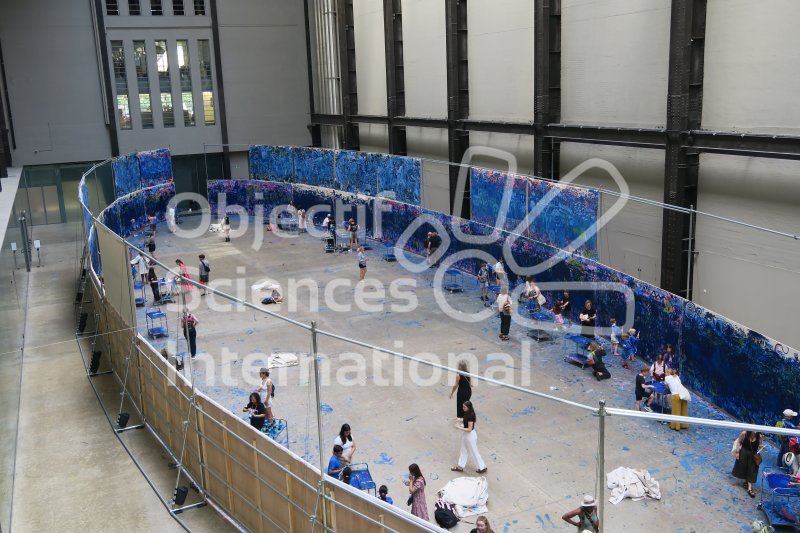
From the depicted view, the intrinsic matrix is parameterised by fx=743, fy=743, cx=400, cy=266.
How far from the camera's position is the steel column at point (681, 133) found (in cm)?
1817

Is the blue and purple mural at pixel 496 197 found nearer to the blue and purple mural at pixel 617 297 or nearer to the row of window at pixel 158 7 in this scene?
the blue and purple mural at pixel 617 297

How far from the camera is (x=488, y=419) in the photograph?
14914mm

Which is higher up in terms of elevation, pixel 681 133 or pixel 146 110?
pixel 146 110

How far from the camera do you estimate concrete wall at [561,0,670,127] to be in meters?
20.0

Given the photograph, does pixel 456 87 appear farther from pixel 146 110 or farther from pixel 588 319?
pixel 146 110

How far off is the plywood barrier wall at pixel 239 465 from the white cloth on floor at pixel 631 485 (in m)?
4.83

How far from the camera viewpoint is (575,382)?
16.9 metres

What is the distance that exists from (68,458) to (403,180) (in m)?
18.9

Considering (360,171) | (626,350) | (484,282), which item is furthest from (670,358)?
(360,171)

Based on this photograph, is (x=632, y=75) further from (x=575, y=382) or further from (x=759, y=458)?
(x=759, y=458)

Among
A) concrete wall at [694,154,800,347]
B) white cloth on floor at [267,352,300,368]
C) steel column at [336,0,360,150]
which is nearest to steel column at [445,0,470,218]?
steel column at [336,0,360,150]

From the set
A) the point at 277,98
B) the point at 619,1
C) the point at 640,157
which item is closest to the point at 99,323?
the point at 640,157

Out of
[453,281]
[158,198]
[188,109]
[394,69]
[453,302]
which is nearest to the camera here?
[453,302]

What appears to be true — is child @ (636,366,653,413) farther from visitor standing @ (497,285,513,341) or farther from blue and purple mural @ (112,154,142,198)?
blue and purple mural @ (112,154,142,198)
